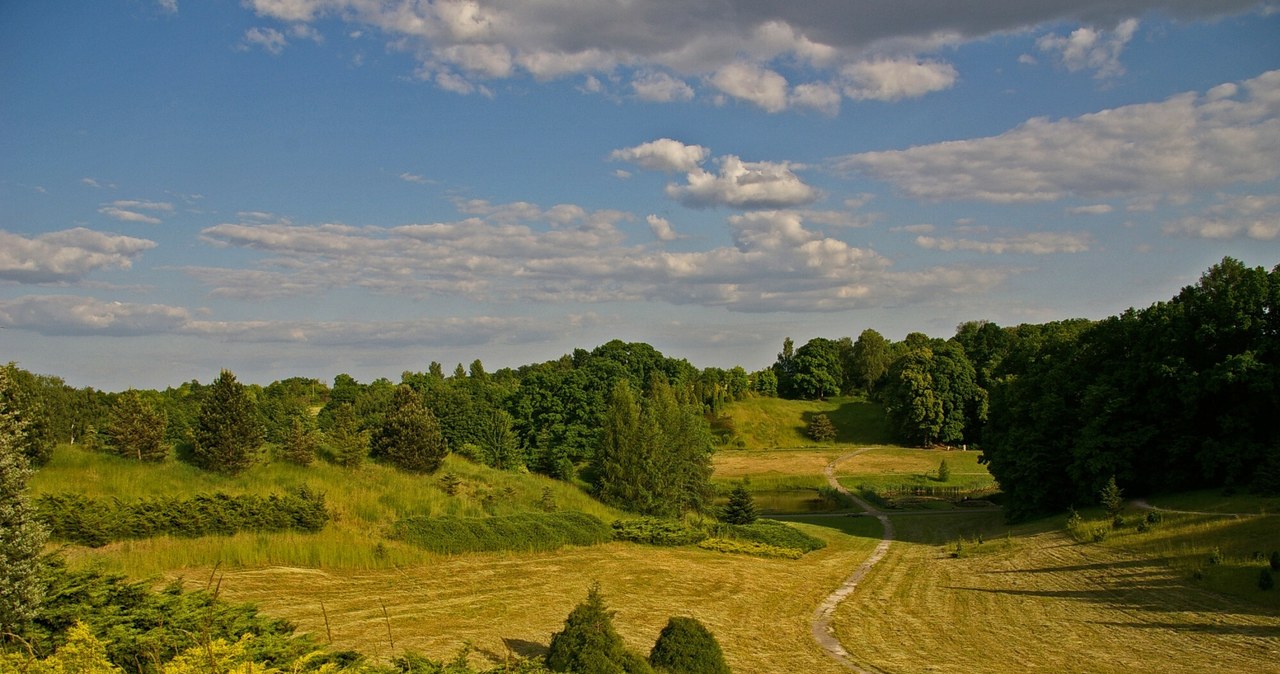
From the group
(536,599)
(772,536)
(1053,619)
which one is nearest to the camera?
(1053,619)

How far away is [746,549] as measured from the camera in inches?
1171

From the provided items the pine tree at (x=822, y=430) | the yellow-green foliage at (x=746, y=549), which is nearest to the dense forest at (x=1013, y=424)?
the yellow-green foliage at (x=746, y=549)

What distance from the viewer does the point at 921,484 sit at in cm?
6088

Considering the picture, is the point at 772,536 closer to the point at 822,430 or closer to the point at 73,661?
the point at 73,661

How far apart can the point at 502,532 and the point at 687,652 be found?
15.3m

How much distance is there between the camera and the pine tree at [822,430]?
87938 mm

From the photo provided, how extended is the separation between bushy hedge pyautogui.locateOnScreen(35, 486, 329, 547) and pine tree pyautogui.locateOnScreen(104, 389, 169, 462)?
4.66 metres

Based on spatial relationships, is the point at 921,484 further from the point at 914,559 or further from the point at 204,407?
the point at 204,407

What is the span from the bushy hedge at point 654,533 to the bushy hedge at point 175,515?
37.6ft

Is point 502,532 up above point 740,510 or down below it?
above

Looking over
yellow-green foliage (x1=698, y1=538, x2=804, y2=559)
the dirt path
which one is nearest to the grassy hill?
yellow-green foliage (x1=698, y1=538, x2=804, y2=559)

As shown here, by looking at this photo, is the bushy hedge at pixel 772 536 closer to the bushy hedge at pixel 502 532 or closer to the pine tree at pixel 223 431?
the bushy hedge at pixel 502 532

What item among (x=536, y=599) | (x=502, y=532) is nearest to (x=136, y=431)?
(x=502, y=532)

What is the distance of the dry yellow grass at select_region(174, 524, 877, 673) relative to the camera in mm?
14656
